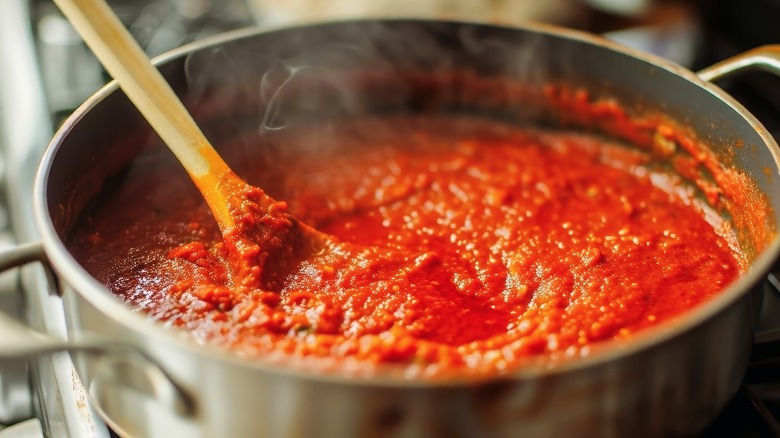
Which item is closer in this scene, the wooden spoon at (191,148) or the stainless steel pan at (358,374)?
the stainless steel pan at (358,374)

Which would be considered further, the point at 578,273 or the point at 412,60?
the point at 412,60

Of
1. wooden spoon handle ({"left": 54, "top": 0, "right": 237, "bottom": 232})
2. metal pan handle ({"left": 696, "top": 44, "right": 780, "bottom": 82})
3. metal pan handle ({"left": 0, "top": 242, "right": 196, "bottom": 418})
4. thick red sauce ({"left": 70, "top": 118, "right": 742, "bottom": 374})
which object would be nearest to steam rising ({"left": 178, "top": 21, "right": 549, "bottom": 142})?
thick red sauce ({"left": 70, "top": 118, "right": 742, "bottom": 374})

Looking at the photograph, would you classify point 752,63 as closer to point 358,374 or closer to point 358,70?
point 358,70

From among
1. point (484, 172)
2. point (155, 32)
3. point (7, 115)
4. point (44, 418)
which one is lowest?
point (44, 418)

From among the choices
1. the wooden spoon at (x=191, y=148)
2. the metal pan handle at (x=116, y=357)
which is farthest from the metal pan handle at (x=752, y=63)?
the metal pan handle at (x=116, y=357)

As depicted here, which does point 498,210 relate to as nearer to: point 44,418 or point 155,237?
point 155,237

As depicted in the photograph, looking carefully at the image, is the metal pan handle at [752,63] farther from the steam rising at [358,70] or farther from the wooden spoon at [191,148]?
the wooden spoon at [191,148]

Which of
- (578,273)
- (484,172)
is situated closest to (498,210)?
(484,172)

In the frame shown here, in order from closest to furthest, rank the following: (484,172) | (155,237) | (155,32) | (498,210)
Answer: (155,237) < (498,210) < (484,172) < (155,32)
